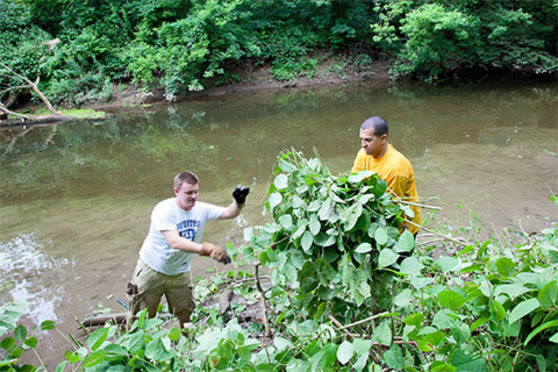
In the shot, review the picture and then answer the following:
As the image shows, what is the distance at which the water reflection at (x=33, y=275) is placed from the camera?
438 centimetres

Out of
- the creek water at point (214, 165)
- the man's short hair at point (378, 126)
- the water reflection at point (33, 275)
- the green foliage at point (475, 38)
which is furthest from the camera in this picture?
the green foliage at point (475, 38)

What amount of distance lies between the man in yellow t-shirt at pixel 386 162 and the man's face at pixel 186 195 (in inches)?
51.8

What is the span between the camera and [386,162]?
314cm

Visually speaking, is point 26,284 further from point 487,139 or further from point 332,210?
point 487,139

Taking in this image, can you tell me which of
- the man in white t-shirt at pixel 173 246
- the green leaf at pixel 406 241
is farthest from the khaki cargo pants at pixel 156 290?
the green leaf at pixel 406 241

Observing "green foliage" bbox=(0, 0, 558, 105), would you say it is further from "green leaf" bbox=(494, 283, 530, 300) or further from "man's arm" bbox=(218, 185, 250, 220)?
"green leaf" bbox=(494, 283, 530, 300)

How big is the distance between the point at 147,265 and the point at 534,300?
9.57 ft

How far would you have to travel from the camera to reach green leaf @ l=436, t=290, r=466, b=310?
1.31m

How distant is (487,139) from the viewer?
9.25 meters

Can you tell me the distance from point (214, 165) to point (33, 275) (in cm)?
452

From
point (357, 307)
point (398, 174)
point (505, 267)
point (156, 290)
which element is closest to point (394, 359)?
point (357, 307)

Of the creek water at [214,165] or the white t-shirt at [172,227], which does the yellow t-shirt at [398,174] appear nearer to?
the creek water at [214,165]

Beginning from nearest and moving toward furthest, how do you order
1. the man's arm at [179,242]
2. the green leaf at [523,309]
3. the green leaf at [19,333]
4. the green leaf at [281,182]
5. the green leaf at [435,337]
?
the green leaf at [523,309] → the green leaf at [435,337] → the green leaf at [19,333] → the green leaf at [281,182] → the man's arm at [179,242]

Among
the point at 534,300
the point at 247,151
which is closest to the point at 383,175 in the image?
the point at 534,300
